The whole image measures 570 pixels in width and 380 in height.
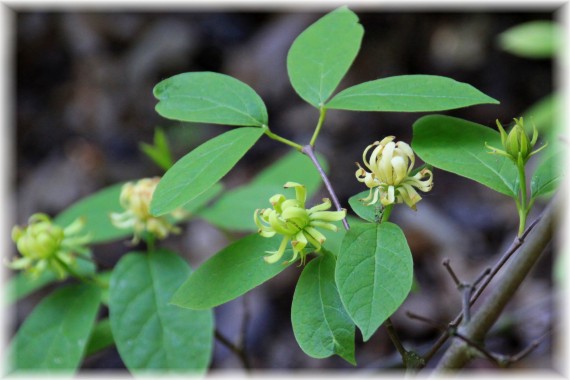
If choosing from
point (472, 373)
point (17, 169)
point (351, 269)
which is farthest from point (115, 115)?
point (351, 269)

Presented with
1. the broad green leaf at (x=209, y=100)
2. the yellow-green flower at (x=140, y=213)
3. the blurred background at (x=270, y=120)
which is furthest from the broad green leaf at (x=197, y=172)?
the blurred background at (x=270, y=120)

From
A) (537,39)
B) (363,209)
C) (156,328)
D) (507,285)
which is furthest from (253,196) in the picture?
(537,39)

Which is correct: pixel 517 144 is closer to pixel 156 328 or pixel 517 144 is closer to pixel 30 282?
pixel 156 328

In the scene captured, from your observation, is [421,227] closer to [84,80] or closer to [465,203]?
[465,203]

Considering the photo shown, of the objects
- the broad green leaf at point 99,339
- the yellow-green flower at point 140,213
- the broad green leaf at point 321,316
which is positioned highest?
the broad green leaf at point 321,316

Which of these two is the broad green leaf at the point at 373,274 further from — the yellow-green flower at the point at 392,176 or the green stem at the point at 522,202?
the green stem at the point at 522,202

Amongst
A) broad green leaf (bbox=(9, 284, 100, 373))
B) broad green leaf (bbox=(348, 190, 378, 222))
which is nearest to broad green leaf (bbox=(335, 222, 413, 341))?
broad green leaf (bbox=(348, 190, 378, 222))
